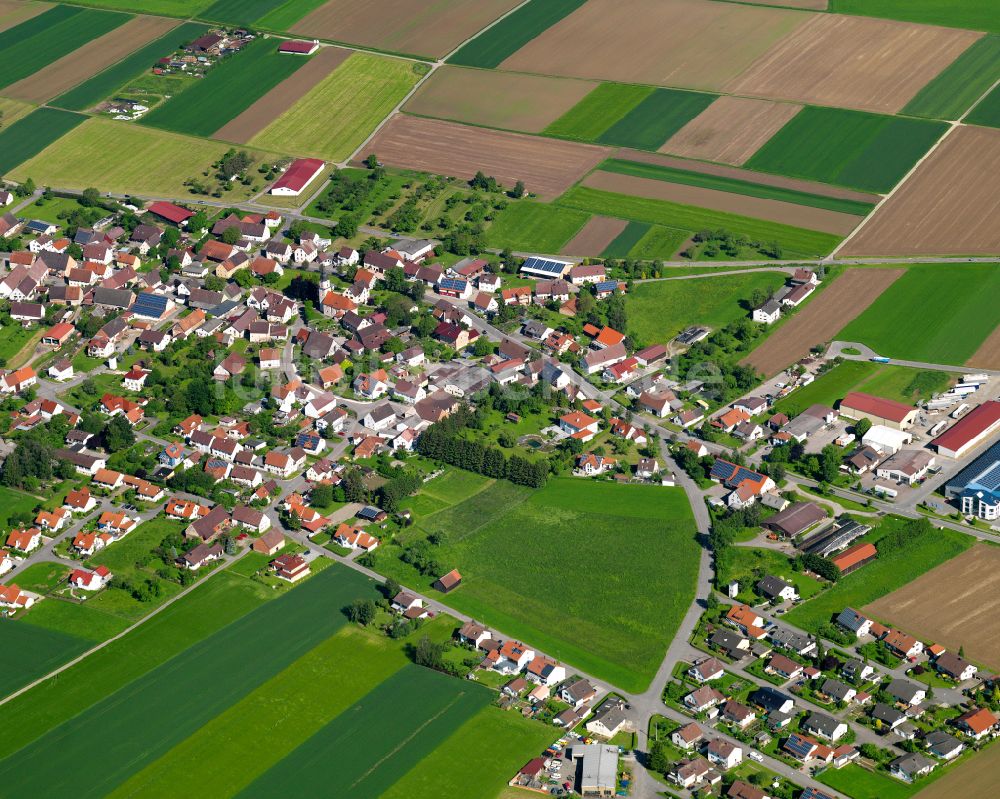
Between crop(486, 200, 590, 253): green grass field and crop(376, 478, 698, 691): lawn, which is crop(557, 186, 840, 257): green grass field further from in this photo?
crop(376, 478, 698, 691): lawn

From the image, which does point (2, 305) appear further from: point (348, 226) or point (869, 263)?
point (869, 263)

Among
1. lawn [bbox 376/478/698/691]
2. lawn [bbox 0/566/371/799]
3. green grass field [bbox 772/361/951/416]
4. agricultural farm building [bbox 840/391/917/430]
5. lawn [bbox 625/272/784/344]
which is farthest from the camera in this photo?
lawn [bbox 625/272/784/344]

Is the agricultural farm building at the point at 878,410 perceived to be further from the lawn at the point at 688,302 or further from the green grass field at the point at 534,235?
A: the green grass field at the point at 534,235

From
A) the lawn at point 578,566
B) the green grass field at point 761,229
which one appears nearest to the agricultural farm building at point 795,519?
the lawn at point 578,566

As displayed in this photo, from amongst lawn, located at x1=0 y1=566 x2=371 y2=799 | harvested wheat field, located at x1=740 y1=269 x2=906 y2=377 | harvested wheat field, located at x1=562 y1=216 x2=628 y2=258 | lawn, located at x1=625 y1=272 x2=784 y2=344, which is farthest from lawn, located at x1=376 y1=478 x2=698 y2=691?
harvested wheat field, located at x1=562 y1=216 x2=628 y2=258

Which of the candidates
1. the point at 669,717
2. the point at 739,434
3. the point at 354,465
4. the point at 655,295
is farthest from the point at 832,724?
the point at 655,295

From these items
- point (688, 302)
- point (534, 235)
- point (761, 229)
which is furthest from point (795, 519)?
point (534, 235)
